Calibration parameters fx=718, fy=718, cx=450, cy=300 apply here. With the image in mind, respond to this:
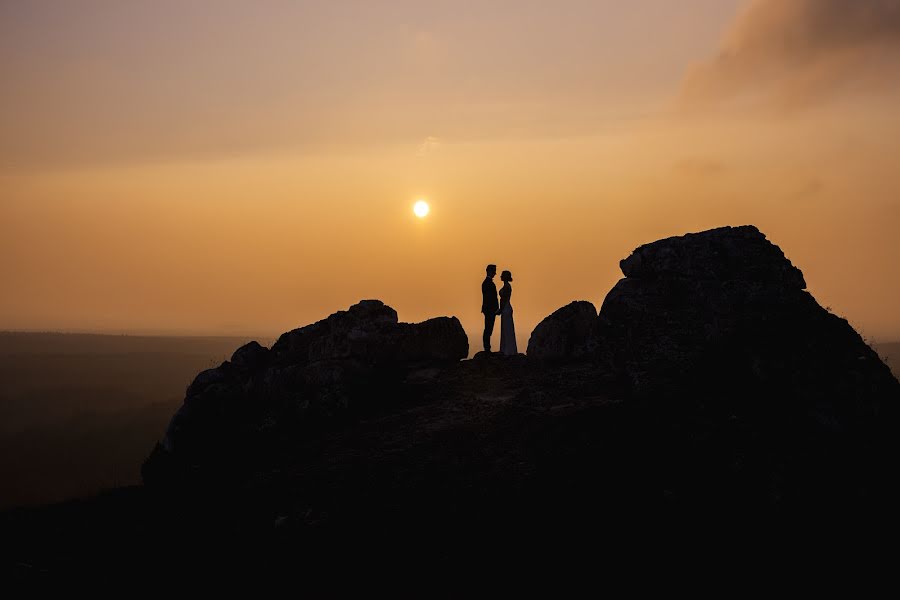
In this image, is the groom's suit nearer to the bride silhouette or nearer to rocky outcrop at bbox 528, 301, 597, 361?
the bride silhouette

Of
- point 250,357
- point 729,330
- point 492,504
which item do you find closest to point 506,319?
point 250,357

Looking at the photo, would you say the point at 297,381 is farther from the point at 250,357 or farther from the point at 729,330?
the point at 729,330

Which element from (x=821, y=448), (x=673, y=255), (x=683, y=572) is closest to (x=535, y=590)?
(x=683, y=572)

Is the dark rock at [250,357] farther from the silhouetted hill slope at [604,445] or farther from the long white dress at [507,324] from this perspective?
the long white dress at [507,324]

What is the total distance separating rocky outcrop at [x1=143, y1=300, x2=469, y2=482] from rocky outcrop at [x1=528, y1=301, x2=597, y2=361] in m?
3.82

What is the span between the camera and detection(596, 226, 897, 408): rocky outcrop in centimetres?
1648

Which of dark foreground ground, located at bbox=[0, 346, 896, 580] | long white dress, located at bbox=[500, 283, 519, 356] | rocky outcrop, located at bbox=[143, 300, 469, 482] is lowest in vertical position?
dark foreground ground, located at bbox=[0, 346, 896, 580]

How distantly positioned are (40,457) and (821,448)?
83774mm

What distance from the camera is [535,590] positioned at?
1243 centimetres

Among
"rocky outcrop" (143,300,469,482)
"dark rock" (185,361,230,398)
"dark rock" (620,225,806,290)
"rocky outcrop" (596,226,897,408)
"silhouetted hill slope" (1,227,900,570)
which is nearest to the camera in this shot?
"silhouetted hill slope" (1,227,900,570)

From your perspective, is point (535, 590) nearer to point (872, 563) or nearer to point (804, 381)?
point (872, 563)

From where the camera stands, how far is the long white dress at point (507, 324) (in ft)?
91.6

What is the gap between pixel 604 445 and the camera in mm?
16719

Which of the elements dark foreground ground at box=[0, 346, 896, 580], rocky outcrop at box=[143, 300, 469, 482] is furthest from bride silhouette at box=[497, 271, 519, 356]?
dark foreground ground at box=[0, 346, 896, 580]
